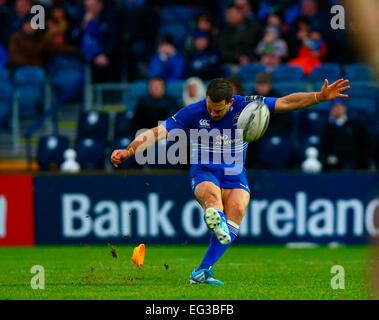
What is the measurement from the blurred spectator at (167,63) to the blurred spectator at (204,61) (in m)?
0.27

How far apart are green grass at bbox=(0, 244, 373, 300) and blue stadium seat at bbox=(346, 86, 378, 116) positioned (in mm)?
3287

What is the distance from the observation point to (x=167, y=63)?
52.1 ft

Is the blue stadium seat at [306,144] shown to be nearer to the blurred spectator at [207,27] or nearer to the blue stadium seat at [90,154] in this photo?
the blurred spectator at [207,27]

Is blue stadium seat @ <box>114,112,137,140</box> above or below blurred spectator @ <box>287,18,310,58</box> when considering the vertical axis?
below

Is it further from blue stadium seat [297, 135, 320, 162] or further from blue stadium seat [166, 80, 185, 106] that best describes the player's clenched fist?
blue stadium seat [166, 80, 185, 106]

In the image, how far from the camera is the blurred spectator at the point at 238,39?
16.0 meters

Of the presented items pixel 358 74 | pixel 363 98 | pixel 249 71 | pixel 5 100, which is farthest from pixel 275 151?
pixel 5 100

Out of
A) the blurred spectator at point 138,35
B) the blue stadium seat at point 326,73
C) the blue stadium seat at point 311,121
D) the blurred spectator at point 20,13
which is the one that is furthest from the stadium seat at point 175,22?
the blue stadium seat at point 311,121

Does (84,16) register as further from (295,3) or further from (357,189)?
(357,189)

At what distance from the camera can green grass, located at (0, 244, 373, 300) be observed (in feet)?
23.9

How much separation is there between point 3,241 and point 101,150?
2524mm

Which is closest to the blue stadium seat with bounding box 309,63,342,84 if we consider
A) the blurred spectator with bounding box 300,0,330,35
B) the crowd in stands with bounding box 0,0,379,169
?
the crowd in stands with bounding box 0,0,379,169

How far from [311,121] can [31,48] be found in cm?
607

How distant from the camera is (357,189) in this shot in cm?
1346
